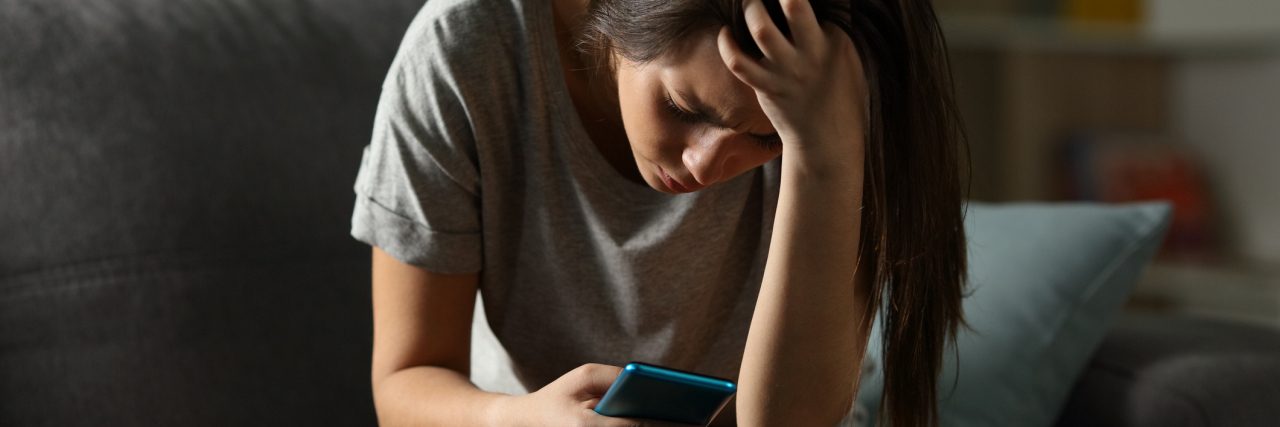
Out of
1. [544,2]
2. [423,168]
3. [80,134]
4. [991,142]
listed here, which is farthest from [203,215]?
[991,142]

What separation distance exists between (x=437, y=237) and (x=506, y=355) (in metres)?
0.19

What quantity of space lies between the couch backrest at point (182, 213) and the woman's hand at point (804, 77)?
0.58 metres

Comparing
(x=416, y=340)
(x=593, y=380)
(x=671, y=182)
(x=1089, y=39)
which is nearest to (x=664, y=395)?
(x=593, y=380)

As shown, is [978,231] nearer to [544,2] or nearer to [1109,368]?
[1109,368]

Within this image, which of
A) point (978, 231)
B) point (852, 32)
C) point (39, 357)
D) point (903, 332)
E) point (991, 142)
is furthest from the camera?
point (991, 142)

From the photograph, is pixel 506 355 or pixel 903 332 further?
pixel 506 355

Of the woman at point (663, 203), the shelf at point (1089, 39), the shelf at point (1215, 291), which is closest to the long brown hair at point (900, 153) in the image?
the woman at point (663, 203)

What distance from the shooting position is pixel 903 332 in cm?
68

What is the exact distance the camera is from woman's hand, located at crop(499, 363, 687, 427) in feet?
1.83

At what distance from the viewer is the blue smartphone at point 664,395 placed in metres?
0.51

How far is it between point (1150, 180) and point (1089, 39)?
0.38 meters

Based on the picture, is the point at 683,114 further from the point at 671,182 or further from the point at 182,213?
the point at 182,213

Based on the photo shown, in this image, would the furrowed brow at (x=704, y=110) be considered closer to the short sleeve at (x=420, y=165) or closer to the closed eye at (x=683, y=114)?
the closed eye at (x=683, y=114)

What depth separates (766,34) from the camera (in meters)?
0.50
